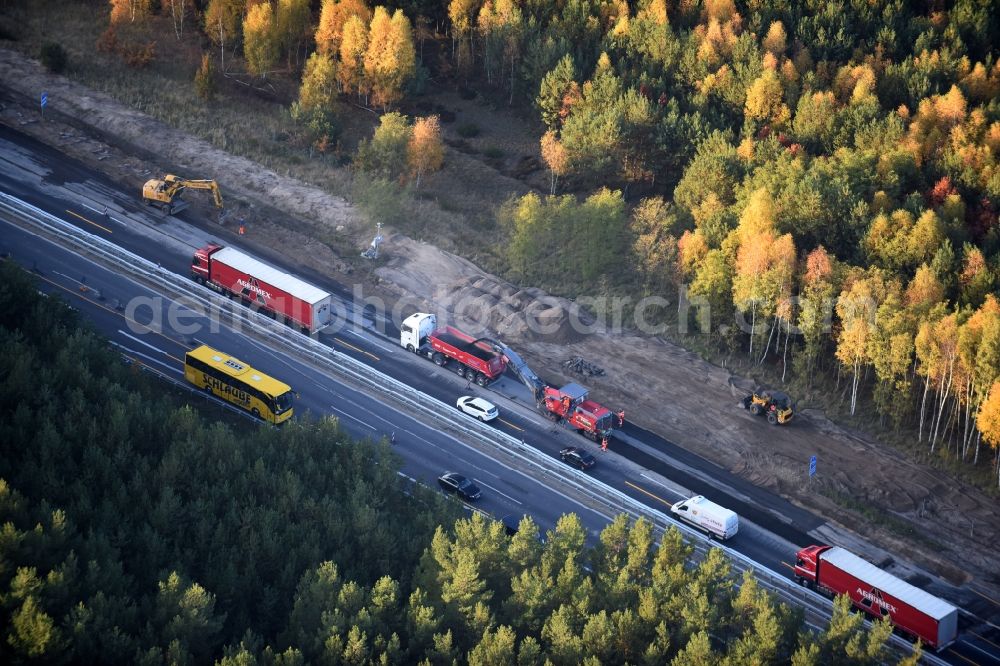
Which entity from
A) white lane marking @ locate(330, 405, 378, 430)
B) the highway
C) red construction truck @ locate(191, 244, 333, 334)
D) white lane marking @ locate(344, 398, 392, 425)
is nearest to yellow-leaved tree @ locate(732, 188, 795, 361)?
the highway

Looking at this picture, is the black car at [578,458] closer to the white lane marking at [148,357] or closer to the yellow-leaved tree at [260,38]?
the white lane marking at [148,357]

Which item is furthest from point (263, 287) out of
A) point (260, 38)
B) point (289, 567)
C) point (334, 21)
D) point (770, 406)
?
point (334, 21)

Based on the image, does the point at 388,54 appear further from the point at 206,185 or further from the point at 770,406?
the point at 770,406

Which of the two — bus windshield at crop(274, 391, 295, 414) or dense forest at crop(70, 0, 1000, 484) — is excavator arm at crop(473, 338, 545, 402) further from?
bus windshield at crop(274, 391, 295, 414)

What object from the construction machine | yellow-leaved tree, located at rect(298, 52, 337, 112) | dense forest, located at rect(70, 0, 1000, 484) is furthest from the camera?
yellow-leaved tree, located at rect(298, 52, 337, 112)

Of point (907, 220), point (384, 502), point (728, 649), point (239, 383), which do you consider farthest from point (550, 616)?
point (907, 220)

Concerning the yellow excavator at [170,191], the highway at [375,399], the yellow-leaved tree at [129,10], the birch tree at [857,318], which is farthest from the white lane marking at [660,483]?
the yellow-leaved tree at [129,10]
